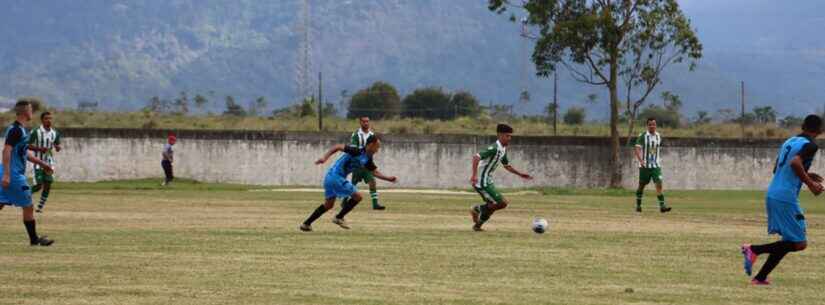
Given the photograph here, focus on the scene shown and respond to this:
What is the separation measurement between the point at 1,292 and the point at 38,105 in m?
63.4

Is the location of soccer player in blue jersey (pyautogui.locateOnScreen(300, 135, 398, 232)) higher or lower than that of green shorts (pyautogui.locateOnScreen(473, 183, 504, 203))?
higher

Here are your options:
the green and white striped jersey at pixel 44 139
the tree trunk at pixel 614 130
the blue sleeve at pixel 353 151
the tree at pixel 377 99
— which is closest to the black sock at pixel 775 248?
the blue sleeve at pixel 353 151

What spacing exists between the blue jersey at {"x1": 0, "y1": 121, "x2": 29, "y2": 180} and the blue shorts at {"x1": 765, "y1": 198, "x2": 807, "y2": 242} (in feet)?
34.1

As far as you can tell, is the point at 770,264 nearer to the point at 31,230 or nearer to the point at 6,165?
the point at 31,230

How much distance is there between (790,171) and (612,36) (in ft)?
127

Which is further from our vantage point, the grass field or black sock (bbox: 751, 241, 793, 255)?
black sock (bbox: 751, 241, 793, 255)

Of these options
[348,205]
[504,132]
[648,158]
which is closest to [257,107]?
[648,158]

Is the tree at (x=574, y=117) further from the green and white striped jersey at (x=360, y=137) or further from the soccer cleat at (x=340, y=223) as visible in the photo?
the soccer cleat at (x=340, y=223)

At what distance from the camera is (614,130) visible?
5588 centimetres

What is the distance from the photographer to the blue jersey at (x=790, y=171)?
16594 millimetres

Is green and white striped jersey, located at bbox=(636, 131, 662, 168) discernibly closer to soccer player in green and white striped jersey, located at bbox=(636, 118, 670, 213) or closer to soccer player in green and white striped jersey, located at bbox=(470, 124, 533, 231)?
soccer player in green and white striped jersey, located at bbox=(636, 118, 670, 213)

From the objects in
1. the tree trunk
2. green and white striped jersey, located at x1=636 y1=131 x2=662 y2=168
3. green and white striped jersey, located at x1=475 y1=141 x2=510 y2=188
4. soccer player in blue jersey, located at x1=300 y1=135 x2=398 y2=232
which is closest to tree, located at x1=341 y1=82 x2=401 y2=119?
the tree trunk

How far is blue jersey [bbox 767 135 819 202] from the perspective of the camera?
16594 mm

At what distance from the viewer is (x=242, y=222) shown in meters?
27.0
